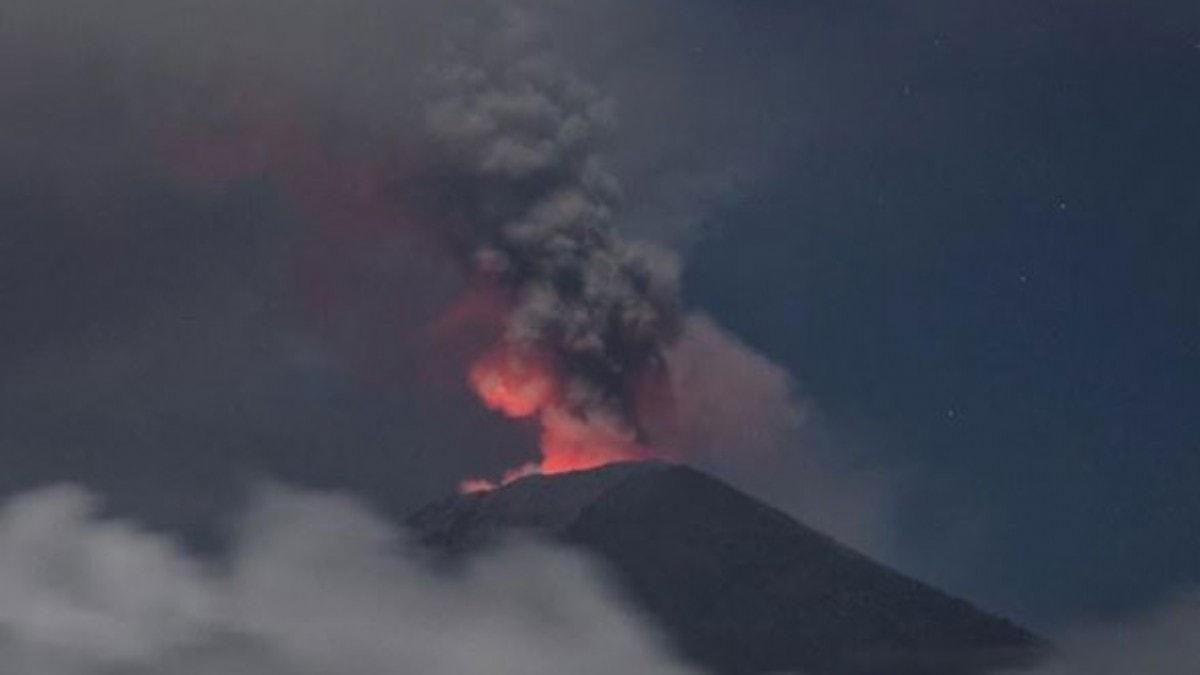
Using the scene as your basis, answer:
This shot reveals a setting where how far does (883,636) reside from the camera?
199m

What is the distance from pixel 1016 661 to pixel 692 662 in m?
29.8

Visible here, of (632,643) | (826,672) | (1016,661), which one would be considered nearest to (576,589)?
(632,643)

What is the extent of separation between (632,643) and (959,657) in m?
29.7

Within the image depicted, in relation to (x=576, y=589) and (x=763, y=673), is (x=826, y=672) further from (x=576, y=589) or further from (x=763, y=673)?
(x=576, y=589)

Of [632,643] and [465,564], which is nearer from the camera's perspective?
[465,564]

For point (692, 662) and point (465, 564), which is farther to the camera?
point (692, 662)

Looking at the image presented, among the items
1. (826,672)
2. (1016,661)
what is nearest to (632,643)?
(826,672)

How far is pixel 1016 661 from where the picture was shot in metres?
198

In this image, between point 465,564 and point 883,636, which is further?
point 883,636

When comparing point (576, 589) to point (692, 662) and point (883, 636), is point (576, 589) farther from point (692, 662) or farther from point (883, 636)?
point (883, 636)

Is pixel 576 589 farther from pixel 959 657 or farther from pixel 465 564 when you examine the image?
pixel 959 657

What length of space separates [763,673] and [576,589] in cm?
1847

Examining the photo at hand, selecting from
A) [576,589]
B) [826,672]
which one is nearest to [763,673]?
[826,672]

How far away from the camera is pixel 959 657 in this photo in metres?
196
